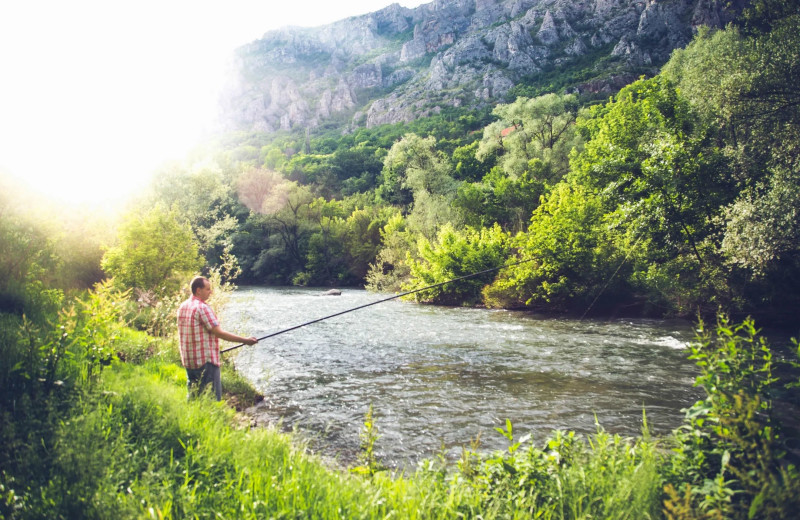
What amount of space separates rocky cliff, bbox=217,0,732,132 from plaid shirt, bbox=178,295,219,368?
9151cm

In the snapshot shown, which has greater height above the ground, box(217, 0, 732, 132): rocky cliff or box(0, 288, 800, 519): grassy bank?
box(217, 0, 732, 132): rocky cliff

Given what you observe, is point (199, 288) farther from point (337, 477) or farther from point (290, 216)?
point (290, 216)

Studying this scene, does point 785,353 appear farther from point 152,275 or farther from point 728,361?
point 152,275

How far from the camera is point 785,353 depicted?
1255 cm

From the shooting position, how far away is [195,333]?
596cm

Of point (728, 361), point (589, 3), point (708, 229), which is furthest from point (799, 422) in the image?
point (589, 3)

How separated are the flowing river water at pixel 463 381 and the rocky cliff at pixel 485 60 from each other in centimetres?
8187

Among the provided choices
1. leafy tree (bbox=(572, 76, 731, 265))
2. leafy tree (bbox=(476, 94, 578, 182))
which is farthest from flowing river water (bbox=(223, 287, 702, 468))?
leafy tree (bbox=(476, 94, 578, 182))

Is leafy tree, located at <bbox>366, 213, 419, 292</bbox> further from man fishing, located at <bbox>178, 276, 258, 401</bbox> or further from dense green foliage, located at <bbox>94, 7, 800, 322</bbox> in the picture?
man fishing, located at <bbox>178, 276, 258, 401</bbox>

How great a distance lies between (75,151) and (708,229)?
26.7 meters

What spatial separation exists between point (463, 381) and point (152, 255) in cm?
1175

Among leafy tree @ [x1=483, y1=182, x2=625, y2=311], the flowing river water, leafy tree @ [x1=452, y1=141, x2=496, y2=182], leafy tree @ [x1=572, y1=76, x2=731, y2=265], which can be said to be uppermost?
leafy tree @ [x1=452, y1=141, x2=496, y2=182]

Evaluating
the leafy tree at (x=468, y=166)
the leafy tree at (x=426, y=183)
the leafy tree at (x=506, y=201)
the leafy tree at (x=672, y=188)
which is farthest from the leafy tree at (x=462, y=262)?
the leafy tree at (x=468, y=166)

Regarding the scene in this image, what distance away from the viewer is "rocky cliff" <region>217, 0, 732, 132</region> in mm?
98250
